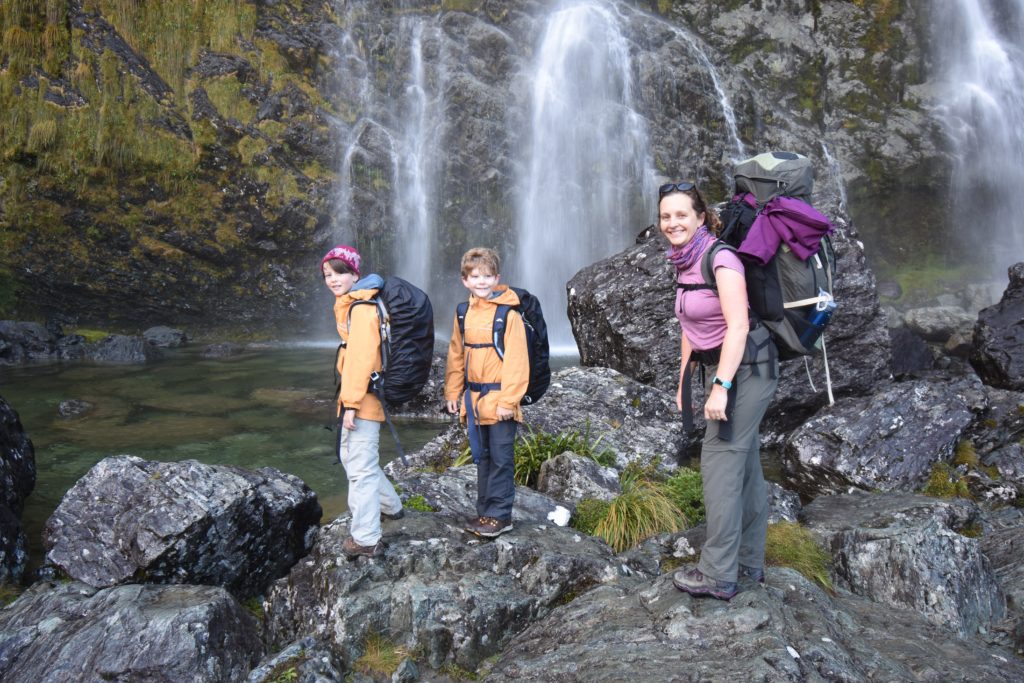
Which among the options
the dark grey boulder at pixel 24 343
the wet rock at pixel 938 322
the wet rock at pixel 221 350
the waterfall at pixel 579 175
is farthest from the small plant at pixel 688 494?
the dark grey boulder at pixel 24 343

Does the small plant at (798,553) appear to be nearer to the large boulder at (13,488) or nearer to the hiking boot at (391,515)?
the hiking boot at (391,515)

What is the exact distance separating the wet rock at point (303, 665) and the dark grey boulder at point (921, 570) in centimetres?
334

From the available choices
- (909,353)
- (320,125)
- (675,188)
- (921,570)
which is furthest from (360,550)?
(320,125)

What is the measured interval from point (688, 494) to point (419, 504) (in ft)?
7.82

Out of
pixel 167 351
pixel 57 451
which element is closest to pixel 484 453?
pixel 57 451

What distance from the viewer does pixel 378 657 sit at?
13.6 feet

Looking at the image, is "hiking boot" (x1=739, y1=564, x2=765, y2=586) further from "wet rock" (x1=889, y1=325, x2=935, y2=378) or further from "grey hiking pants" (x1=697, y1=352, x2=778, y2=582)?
"wet rock" (x1=889, y1=325, x2=935, y2=378)

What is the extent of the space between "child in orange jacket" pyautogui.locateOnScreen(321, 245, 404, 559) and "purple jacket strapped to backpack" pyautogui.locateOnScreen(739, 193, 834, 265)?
2175mm

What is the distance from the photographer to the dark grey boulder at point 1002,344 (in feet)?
35.0

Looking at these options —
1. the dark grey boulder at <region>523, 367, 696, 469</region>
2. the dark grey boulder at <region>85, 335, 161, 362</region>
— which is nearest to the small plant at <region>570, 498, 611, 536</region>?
the dark grey boulder at <region>523, 367, 696, 469</region>

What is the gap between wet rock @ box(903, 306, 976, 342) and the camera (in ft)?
58.6

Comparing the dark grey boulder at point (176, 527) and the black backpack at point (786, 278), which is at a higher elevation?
the black backpack at point (786, 278)

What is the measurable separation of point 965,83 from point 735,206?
76.1 feet

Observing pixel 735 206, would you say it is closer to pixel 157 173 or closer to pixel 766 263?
pixel 766 263
